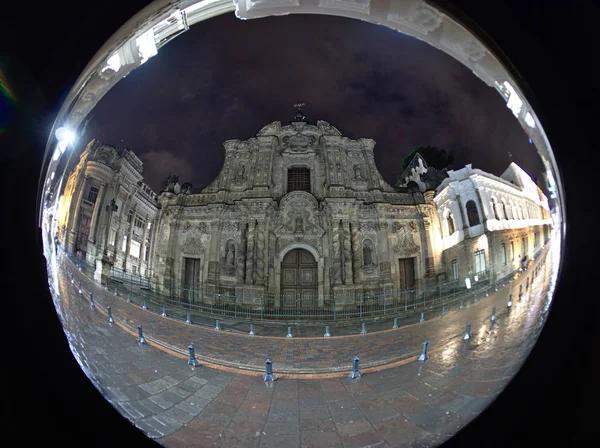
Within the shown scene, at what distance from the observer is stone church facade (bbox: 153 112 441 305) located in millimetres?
1688

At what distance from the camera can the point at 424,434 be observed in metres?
1.56

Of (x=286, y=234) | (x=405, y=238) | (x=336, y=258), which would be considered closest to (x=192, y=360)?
(x=286, y=234)

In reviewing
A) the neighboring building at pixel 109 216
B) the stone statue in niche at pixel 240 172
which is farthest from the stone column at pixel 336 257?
the neighboring building at pixel 109 216

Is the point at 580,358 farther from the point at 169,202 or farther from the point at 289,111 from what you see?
the point at 169,202

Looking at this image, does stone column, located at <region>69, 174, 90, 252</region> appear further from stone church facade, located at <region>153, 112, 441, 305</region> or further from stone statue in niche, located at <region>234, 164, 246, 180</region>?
stone statue in niche, located at <region>234, 164, 246, 180</region>

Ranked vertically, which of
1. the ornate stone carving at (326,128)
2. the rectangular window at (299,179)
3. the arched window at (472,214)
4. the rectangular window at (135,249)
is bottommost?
the rectangular window at (135,249)

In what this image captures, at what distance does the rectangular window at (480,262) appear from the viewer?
173cm

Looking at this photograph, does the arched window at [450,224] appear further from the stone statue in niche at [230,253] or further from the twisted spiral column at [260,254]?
the stone statue in niche at [230,253]

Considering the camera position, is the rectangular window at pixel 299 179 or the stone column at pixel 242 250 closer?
the stone column at pixel 242 250

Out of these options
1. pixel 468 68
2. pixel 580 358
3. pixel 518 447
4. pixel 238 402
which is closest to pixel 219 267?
pixel 238 402

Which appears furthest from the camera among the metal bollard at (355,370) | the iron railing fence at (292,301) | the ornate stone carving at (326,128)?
the ornate stone carving at (326,128)

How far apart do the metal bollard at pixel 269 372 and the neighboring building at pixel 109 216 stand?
864 mm

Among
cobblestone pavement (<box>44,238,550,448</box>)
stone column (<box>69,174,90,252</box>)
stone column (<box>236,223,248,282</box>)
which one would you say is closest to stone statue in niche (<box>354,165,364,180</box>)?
stone column (<box>236,223,248,282</box>)

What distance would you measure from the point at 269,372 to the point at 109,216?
49.6 inches
